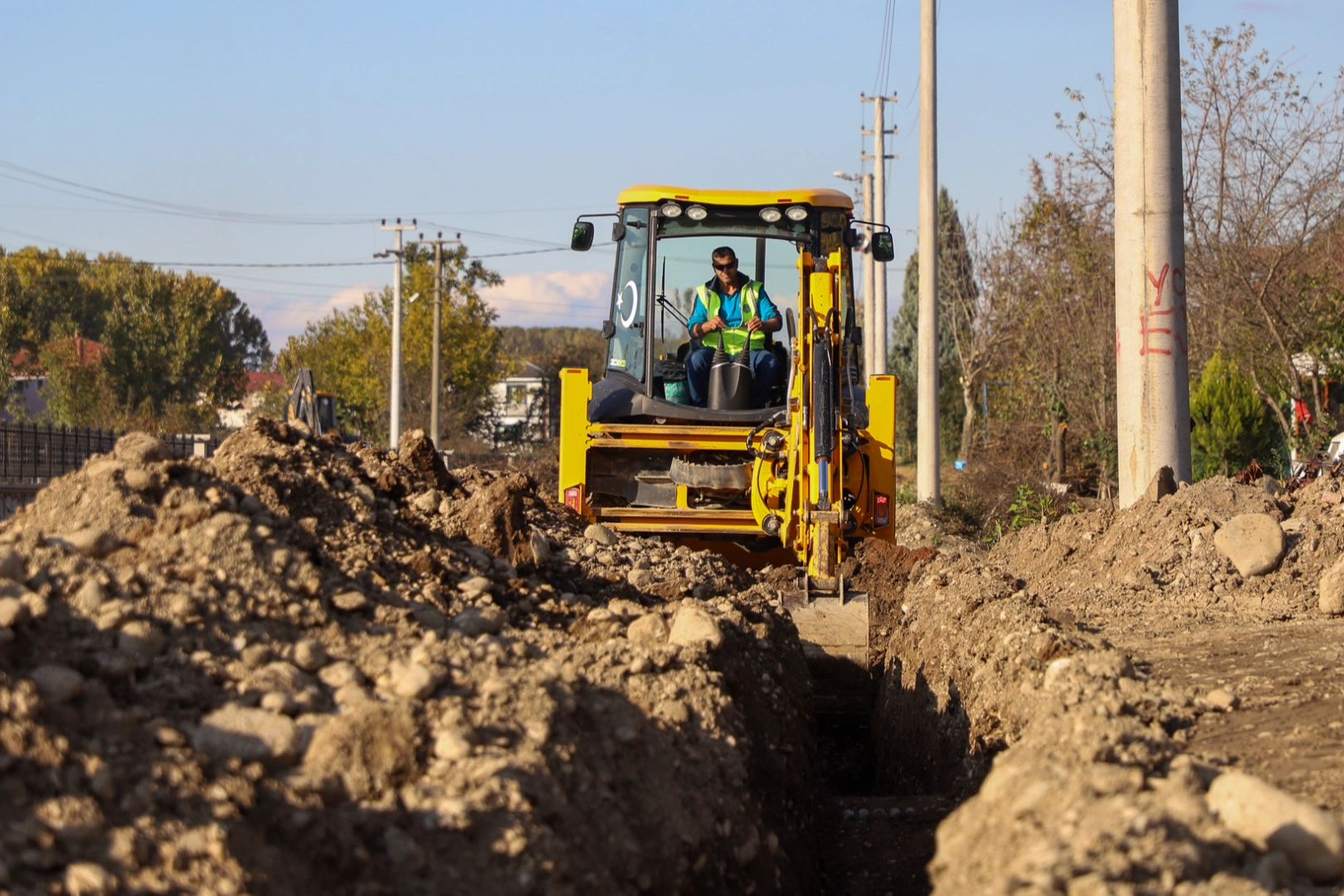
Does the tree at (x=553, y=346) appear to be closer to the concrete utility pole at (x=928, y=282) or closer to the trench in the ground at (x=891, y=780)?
the concrete utility pole at (x=928, y=282)

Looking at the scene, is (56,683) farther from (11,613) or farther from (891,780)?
(891,780)

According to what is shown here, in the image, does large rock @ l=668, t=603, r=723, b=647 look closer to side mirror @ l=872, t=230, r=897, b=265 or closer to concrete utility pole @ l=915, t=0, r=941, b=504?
side mirror @ l=872, t=230, r=897, b=265

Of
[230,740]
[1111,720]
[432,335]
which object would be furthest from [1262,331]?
[432,335]

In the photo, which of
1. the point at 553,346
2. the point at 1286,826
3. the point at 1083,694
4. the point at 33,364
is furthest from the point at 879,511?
the point at 553,346

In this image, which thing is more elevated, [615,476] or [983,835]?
[615,476]

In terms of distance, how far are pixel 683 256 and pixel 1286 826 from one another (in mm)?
7200

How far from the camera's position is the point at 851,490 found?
8.97 meters

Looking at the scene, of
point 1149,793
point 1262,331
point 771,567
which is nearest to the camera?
point 1149,793

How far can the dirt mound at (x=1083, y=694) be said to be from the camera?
120 inches

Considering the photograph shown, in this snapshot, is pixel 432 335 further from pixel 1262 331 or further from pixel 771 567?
pixel 771 567

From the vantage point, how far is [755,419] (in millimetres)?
9141

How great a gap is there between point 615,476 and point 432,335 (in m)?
37.2

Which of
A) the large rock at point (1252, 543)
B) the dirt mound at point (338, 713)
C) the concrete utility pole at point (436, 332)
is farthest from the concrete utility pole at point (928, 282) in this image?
the concrete utility pole at point (436, 332)

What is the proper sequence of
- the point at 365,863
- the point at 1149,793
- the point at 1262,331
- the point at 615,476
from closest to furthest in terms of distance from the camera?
the point at 365,863 → the point at 1149,793 → the point at 615,476 → the point at 1262,331
